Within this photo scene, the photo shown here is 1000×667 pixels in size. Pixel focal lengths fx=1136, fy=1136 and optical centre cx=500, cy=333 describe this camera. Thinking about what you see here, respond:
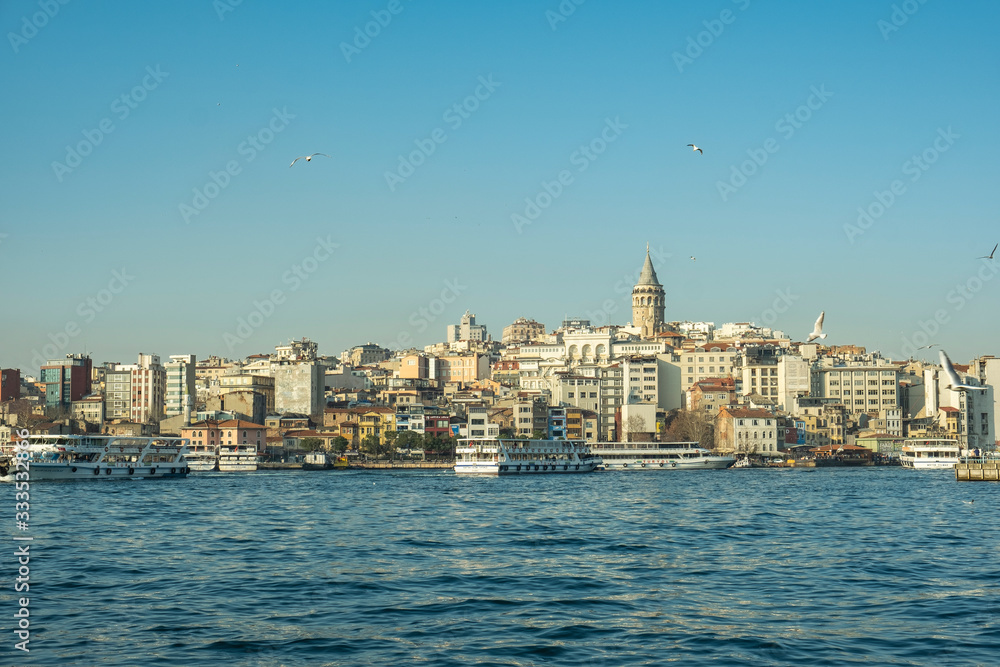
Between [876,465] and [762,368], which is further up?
[762,368]

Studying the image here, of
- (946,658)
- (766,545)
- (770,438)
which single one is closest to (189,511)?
(766,545)

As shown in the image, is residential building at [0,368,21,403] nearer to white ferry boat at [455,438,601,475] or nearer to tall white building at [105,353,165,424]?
tall white building at [105,353,165,424]

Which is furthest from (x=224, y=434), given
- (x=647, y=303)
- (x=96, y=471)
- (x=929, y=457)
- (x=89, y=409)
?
(x=647, y=303)

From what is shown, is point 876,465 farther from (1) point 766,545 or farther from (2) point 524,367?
(1) point 766,545

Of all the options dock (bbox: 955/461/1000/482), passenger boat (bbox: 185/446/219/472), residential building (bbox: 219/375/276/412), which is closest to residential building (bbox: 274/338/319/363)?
residential building (bbox: 219/375/276/412)

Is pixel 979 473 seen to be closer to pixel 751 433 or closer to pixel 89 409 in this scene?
pixel 751 433

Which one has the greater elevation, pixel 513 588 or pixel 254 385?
pixel 254 385
